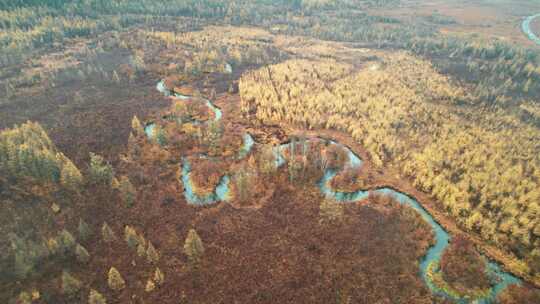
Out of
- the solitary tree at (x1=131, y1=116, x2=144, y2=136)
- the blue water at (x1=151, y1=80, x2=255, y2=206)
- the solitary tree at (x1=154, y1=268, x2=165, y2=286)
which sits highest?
the solitary tree at (x1=131, y1=116, x2=144, y2=136)

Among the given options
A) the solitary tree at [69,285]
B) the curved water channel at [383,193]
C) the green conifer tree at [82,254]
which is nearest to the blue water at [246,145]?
the curved water channel at [383,193]

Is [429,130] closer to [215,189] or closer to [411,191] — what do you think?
[411,191]

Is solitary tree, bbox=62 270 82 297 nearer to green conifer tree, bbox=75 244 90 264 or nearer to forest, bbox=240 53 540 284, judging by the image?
green conifer tree, bbox=75 244 90 264

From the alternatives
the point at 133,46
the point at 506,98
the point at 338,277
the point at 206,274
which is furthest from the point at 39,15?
the point at 506,98

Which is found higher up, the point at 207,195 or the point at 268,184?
the point at 268,184

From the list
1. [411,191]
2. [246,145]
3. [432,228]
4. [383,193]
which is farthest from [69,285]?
[411,191]

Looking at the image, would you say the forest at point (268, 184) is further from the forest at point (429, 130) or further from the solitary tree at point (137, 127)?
the solitary tree at point (137, 127)

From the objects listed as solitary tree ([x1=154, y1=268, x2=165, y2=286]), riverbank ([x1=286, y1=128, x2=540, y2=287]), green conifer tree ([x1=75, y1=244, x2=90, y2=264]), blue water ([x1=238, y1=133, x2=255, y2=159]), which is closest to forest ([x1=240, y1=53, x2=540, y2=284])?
riverbank ([x1=286, y1=128, x2=540, y2=287])

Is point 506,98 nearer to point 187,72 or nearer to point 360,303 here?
point 360,303
